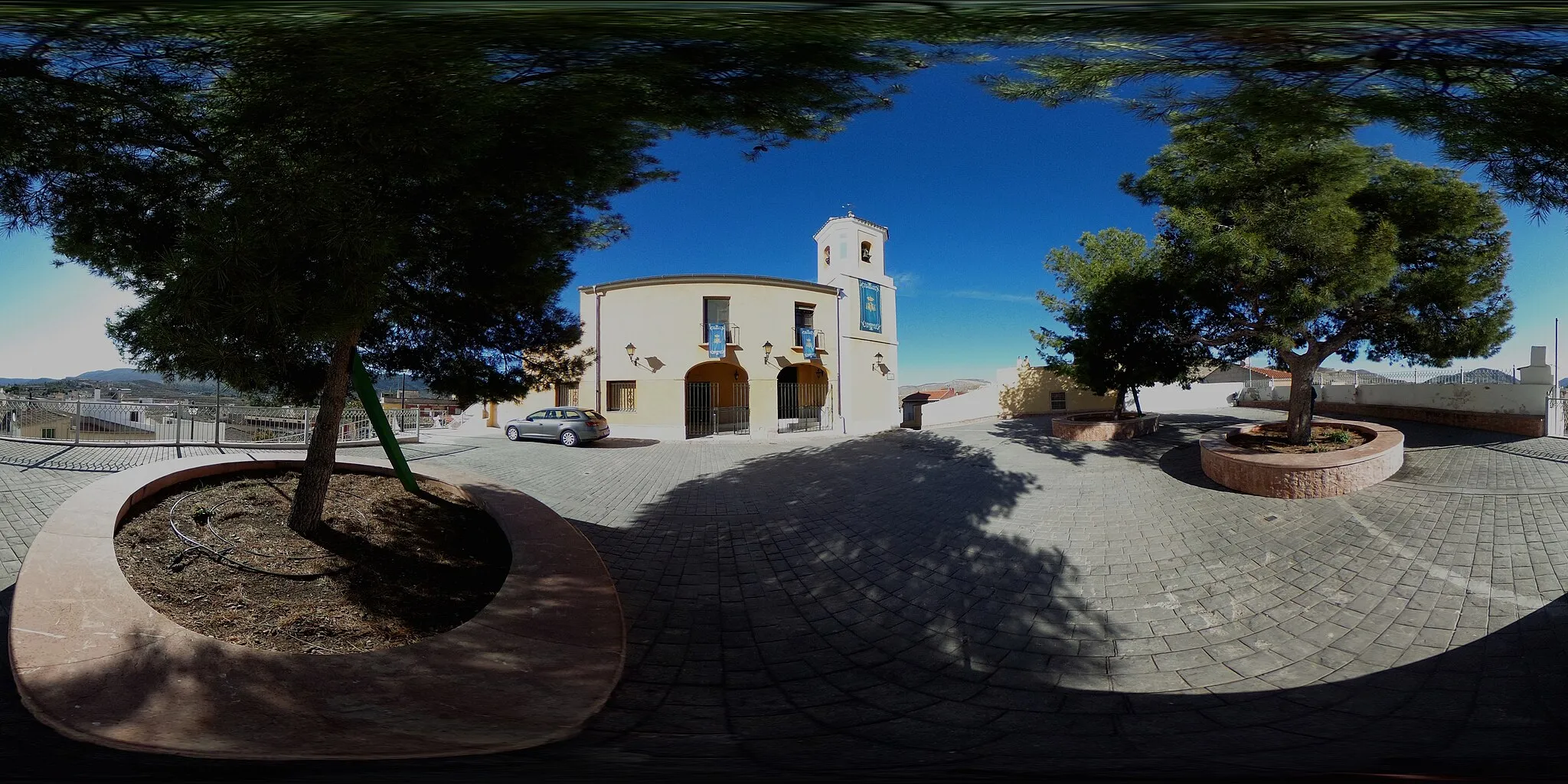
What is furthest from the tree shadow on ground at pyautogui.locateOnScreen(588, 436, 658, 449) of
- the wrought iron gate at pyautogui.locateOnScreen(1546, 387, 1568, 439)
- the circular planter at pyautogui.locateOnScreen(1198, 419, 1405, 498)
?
the wrought iron gate at pyautogui.locateOnScreen(1546, 387, 1568, 439)

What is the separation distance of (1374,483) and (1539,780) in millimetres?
968

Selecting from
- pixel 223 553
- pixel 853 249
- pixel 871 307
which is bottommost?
pixel 223 553

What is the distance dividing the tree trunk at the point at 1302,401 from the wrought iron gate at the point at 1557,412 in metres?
0.55

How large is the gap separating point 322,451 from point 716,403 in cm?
172

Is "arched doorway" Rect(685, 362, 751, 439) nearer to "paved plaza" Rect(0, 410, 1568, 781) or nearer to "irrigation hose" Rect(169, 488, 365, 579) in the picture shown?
"paved plaza" Rect(0, 410, 1568, 781)

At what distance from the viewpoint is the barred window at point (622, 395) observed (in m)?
2.00

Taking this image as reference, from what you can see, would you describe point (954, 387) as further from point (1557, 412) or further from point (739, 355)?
point (1557, 412)

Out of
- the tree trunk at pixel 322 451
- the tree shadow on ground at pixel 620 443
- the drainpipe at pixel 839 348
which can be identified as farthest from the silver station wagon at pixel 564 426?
the drainpipe at pixel 839 348

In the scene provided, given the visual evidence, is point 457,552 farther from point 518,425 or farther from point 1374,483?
point 1374,483

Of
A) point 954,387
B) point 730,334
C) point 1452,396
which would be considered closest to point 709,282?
point 730,334

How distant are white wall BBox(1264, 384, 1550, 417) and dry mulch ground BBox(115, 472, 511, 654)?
10.4 feet

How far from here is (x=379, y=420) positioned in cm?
204

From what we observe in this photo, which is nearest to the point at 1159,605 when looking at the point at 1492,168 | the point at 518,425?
the point at 1492,168

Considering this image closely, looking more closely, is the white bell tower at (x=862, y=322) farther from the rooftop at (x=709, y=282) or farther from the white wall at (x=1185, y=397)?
the white wall at (x=1185, y=397)
